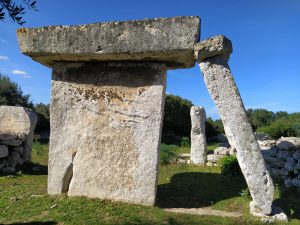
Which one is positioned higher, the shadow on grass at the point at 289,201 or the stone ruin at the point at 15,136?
the stone ruin at the point at 15,136

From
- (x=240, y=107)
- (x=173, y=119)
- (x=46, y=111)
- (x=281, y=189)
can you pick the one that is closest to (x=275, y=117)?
(x=173, y=119)

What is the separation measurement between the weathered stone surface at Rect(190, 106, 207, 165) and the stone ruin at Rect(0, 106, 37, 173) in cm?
583

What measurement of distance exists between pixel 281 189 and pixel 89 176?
4.56 meters

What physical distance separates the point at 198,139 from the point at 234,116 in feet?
25.2

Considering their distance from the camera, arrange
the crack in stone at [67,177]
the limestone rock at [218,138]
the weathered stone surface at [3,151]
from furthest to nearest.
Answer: the limestone rock at [218,138] → the weathered stone surface at [3,151] → the crack in stone at [67,177]

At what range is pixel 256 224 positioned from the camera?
5.21 metres

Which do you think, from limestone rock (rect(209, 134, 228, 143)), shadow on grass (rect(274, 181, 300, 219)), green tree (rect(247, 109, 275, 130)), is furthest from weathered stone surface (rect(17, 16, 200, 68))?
green tree (rect(247, 109, 275, 130))

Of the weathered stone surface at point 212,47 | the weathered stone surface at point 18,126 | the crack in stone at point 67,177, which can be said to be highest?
the weathered stone surface at point 212,47

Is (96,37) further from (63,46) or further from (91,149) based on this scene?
(91,149)

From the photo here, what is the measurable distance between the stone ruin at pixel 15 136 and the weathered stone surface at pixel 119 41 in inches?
199

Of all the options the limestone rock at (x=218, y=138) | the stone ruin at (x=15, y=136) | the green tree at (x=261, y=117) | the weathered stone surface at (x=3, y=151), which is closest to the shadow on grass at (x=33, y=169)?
the stone ruin at (x=15, y=136)

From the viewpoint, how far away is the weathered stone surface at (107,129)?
6117 mm

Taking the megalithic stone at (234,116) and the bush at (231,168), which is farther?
the bush at (231,168)

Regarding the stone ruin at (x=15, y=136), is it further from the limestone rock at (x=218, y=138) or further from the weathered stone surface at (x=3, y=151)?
the limestone rock at (x=218, y=138)
